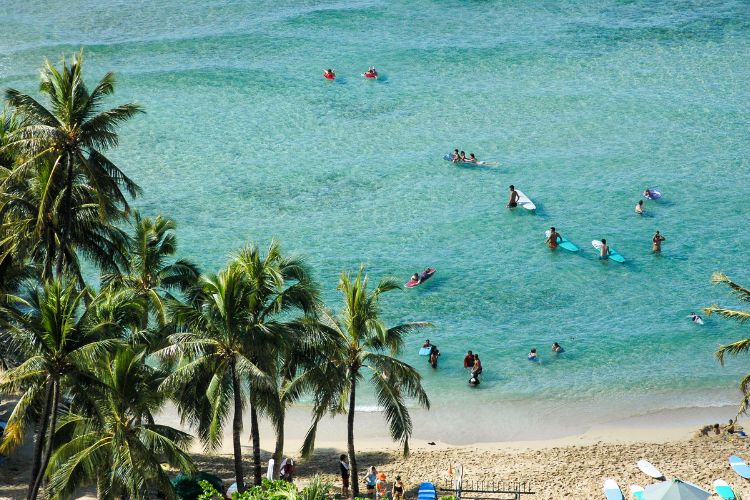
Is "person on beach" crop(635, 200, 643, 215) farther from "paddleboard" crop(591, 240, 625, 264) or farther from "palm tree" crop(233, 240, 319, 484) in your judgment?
"palm tree" crop(233, 240, 319, 484)

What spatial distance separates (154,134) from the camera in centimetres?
6328

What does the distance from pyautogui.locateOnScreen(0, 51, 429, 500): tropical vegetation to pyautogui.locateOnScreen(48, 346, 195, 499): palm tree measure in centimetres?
4

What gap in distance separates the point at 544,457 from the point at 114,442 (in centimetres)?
1639

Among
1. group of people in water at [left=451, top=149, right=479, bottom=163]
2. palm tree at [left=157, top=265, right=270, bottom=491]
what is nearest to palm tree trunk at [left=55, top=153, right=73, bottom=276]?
palm tree at [left=157, top=265, right=270, bottom=491]

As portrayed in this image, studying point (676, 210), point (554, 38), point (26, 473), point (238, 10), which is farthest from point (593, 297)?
point (238, 10)

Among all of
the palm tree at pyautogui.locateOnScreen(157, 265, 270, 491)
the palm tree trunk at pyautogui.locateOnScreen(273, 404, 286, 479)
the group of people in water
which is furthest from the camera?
the group of people in water

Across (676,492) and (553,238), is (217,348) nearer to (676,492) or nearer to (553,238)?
(676,492)

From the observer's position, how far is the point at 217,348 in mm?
27828

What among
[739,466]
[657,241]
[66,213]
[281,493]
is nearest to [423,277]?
[657,241]

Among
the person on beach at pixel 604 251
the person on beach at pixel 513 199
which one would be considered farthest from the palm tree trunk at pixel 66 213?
the person on beach at pixel 513 199

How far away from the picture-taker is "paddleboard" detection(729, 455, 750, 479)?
33.4 m

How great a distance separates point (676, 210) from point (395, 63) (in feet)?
81.0

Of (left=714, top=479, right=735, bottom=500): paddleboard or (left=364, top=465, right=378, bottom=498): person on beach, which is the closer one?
(left=714, top=479, right=735, bottom=500): paddleboard

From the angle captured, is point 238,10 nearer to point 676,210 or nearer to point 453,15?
point 453,15
